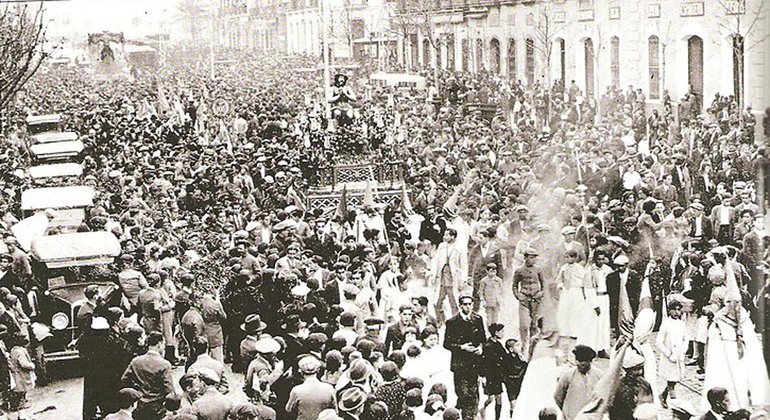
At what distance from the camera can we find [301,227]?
14.9 meters

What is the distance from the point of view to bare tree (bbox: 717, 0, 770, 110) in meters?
24.1

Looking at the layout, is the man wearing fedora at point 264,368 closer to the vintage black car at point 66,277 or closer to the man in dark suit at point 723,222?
the vintage black car at point 66,277

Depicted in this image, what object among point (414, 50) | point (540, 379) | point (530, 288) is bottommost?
point (540, 379)

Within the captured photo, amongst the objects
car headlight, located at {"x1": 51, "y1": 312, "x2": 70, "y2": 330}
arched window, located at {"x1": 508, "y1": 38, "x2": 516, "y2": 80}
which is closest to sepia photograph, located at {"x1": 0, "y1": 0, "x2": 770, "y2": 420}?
car headlight, located at {"x1": 51, "y1": 312, "x2": 70, "y2": 330}

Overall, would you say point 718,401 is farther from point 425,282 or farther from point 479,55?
point 479,55

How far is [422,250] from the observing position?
13609mm

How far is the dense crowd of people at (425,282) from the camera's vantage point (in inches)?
346

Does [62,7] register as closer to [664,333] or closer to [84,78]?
[84,78]

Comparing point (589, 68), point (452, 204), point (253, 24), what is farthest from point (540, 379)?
point (253, 24)

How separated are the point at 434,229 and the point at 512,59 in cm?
2662

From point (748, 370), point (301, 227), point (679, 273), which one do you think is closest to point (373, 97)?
point (301, 227)

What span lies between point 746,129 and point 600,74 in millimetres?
12434

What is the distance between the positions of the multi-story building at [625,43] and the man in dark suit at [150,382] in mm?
14180

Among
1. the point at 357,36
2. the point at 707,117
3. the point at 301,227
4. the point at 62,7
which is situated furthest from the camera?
the point at 357,36
